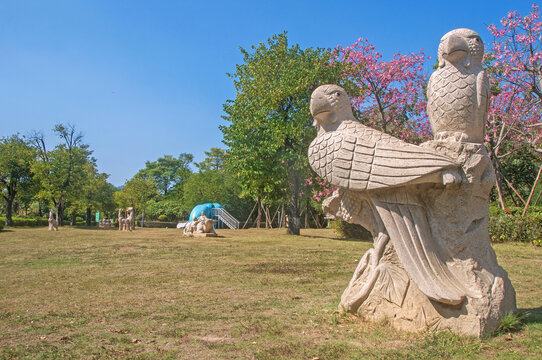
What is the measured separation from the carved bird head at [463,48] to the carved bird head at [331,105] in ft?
3.86

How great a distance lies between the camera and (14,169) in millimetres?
30453

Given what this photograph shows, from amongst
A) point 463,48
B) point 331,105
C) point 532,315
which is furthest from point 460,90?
point 532,315

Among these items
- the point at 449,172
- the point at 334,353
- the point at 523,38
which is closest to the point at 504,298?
the point at 449,172

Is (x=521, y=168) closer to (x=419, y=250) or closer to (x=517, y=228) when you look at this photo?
(x=517, y=228)

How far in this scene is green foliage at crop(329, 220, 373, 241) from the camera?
19.1 meters

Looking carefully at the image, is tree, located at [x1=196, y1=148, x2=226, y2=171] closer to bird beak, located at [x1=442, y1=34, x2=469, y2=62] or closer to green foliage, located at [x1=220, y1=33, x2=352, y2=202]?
green foliage, located at [x1=220, y1=33, x2=352, y2=202]

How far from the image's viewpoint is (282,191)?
21609 mm

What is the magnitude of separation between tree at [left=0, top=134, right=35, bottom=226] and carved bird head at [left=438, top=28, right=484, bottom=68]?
33.0 m

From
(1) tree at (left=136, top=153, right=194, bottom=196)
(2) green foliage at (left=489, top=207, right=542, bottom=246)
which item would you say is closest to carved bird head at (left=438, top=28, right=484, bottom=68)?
(2) green foliage at (left=489, top=207, right=542, bottom=246)

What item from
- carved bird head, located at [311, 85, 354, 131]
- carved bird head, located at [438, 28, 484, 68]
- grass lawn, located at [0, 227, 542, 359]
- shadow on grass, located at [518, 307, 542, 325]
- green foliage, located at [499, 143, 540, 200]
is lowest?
grass lawn, located at [0, 227, 542, 359]

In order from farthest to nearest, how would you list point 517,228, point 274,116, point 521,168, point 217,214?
point 217,214, point 521,168, point 274,116, point 517,228

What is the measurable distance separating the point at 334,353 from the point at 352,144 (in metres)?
2.09

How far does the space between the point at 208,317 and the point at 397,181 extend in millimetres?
2846

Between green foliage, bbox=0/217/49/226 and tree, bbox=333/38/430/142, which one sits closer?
tree, bbox=333/38/430/142
